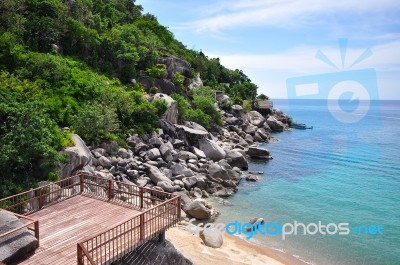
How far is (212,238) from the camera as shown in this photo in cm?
2020

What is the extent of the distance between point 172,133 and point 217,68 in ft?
171

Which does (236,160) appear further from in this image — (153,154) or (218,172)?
(153,154)

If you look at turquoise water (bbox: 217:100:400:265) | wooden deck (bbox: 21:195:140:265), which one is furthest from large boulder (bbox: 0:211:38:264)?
turquoise water (bbox: 217:100:400:265)

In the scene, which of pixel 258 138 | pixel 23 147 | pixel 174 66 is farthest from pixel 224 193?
pixel 174 66

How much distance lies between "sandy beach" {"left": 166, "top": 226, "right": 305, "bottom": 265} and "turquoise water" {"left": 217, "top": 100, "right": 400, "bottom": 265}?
1.19 meters

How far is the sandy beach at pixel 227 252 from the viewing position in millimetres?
18422

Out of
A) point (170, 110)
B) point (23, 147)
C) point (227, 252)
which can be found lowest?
point (227, 252)

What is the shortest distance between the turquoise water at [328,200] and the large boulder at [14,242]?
14.5 metres

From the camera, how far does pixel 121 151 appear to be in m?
29.5

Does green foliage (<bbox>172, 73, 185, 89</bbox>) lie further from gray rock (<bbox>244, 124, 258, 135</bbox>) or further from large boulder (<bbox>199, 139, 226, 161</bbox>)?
large boulder (<bbox>199, 139, 226, 161</bbox>)

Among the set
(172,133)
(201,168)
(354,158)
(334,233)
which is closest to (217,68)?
(354,158)

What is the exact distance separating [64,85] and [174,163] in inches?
506

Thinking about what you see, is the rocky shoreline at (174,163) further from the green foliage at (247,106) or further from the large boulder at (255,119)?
the green foliage at (247,106)

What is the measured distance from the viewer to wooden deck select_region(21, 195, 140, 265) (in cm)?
1183
